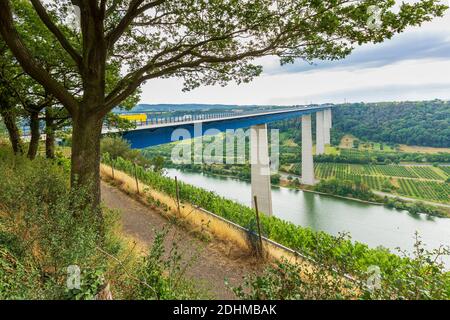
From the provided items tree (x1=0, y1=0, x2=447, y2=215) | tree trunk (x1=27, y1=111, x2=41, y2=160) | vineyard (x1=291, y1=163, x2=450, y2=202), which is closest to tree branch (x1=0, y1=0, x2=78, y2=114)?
tree (x1=0, y1=0, x2=447, y2=215)

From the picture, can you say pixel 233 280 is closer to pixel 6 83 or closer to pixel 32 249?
pixel 32 249

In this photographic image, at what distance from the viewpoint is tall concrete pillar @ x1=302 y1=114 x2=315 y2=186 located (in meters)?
38.1

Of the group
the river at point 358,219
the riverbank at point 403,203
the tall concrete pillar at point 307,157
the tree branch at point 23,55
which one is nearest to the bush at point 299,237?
the tree branch at point 23,55

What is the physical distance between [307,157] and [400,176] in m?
17.8

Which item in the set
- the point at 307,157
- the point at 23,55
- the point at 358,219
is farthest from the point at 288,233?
the point at 307,157

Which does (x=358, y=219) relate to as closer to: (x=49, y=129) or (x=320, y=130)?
(x=320, y=130)

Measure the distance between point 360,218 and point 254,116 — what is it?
15.4 m

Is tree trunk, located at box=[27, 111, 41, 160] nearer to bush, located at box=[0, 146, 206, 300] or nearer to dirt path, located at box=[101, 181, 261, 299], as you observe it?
dirt path, located at box=[101, 181, 261, 299]

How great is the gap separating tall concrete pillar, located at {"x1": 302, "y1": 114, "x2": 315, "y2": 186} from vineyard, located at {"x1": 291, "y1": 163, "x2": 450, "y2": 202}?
18.6 feet

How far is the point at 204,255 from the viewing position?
22.5 ft

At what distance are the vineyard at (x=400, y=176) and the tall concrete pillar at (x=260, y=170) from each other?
20693 mm

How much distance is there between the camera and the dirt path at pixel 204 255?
528cm

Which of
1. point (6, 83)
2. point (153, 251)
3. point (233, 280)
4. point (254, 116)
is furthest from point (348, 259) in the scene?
point (254, 116)

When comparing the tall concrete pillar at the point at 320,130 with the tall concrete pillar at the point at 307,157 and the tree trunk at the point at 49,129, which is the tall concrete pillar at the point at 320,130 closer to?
the tall concrete pillar at the point at 307,157
